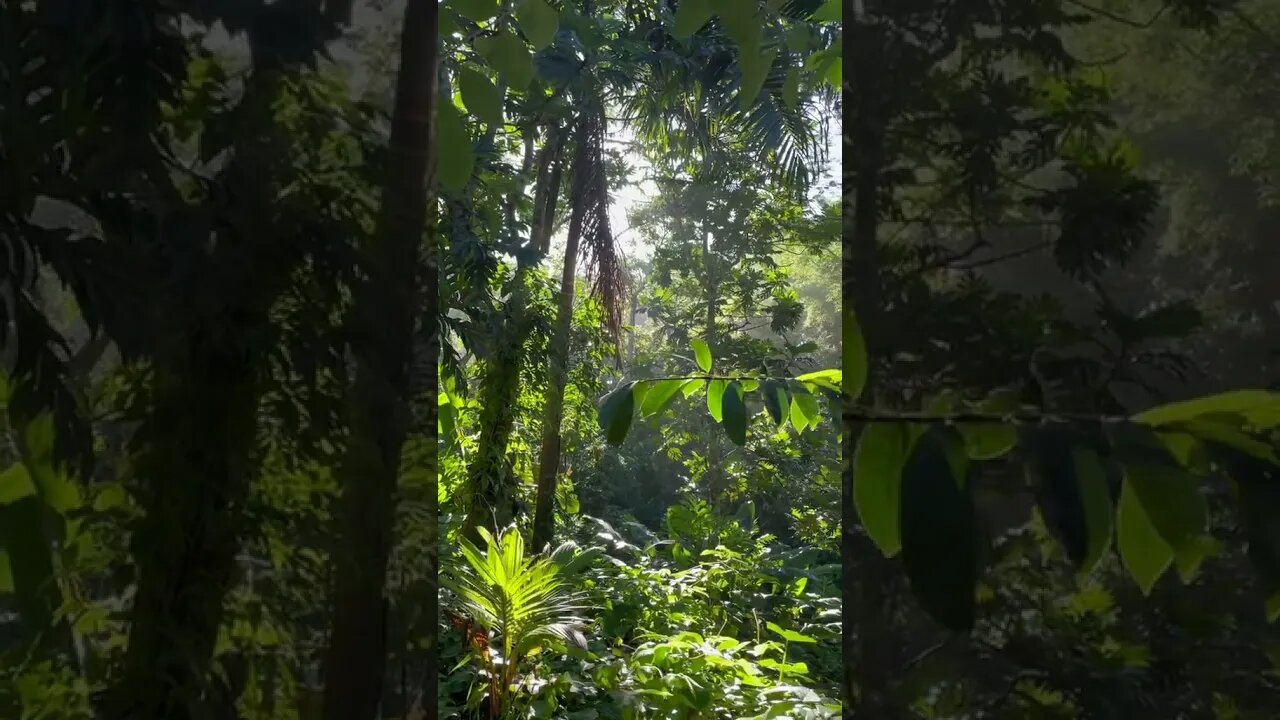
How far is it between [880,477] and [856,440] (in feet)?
0.06

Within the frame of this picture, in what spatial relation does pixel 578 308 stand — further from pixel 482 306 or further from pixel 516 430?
pixel 482 306

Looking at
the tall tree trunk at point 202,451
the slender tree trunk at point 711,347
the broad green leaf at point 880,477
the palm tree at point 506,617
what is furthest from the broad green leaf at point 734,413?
the slender tree trunk at point 711,347

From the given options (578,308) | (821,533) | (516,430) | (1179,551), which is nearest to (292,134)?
(1179,551)

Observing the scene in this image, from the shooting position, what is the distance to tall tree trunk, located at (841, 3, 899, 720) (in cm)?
32

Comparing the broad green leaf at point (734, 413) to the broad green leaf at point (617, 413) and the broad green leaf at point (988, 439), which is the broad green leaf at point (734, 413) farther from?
the broad green leaf at point (988, 439)

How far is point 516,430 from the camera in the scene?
11.6 feet

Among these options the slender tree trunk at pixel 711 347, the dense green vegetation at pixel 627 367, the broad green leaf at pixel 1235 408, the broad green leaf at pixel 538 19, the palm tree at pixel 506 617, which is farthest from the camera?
the slender tree trunk at pixel 711 347

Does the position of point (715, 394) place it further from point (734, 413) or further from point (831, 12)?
point (831, 12)

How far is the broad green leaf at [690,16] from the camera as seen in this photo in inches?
20.1

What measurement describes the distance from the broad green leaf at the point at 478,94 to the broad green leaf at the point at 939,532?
0.38 m

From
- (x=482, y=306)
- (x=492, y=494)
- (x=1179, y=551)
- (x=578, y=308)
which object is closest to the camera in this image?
(x=1179, y=551)

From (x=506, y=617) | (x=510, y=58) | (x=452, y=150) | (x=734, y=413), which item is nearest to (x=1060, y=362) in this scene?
(x=734, y=413)

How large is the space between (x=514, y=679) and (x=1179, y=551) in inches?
78.3

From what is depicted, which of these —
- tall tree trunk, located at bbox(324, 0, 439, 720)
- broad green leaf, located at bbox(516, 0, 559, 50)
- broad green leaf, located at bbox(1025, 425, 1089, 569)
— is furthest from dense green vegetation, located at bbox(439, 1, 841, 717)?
broad green leaf, located at bbox(1025, 425, 1089, 569)
